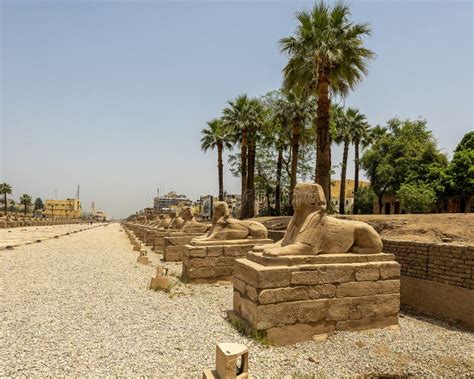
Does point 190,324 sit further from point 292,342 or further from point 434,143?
point 434,143

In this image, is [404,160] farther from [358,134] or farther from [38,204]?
[38,204]

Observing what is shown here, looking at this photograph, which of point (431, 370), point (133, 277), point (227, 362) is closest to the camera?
point (227, 362)

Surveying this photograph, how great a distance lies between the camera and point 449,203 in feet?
83.6

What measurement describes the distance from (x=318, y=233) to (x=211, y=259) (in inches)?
147

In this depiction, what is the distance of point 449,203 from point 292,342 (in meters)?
24.9

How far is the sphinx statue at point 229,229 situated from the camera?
9164 millimetres

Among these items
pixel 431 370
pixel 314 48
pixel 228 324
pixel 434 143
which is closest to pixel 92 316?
pixel 228 324

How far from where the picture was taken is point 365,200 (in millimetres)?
34562

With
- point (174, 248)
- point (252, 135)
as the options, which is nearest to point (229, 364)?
point (174, 248)

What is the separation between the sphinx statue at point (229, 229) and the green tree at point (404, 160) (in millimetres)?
18129

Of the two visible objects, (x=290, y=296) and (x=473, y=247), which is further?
(x=473, y=247)

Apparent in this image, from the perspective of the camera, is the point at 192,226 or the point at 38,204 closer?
the point at 192,226

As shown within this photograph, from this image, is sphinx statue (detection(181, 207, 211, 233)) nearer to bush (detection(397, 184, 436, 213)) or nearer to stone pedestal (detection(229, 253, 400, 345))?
stone pedestal (detection(229, 253, 400, 345))

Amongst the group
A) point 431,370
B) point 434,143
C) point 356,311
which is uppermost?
point 434,143
